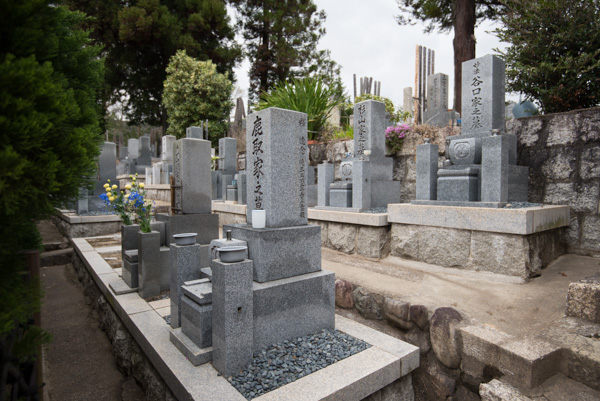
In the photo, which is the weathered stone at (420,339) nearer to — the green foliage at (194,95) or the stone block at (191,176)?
the stone block at (191,176)

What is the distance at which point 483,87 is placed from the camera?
4320 millimetres

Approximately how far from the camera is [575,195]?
13.3ft

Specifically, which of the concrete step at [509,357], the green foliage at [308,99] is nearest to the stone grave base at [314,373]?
the concrete step at [509,357]

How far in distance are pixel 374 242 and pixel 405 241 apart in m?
0.45

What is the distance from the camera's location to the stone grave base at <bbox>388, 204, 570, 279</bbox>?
134 inches

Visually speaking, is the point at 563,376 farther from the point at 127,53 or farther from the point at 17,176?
the point at 127,53

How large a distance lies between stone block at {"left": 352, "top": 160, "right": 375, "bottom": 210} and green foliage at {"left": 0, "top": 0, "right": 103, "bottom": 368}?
418 cm

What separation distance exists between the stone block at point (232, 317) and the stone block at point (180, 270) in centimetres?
62

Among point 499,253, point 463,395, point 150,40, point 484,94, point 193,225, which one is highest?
point 150,40

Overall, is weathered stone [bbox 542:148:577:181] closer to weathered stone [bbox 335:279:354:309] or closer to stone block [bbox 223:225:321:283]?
weathered stone [bbox 335:279:354:309]

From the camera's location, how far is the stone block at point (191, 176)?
433cm

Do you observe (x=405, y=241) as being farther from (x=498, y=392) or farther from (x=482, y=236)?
(x=498, y=392)

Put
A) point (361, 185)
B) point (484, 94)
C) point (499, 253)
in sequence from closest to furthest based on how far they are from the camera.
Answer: point (499, 253) → point (484, 94) → point (361, 185)

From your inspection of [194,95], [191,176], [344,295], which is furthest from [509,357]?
[194,95]
